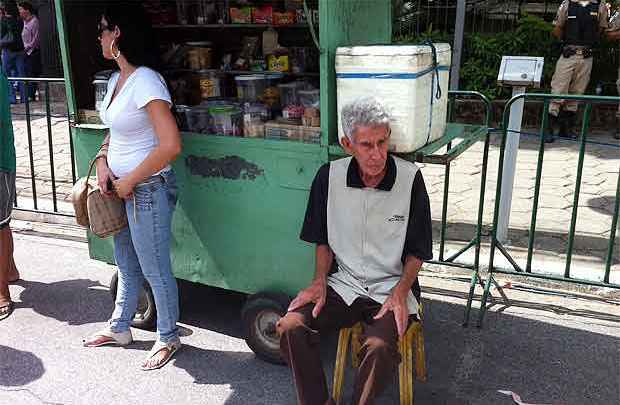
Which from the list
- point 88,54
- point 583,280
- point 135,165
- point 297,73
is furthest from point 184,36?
point 583,280

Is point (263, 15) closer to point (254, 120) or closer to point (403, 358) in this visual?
point (254, 120)

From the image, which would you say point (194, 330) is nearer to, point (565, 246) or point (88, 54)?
point (88, 54)

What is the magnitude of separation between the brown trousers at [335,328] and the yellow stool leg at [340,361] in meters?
0.06

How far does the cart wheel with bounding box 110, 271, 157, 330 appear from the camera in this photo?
332 cm

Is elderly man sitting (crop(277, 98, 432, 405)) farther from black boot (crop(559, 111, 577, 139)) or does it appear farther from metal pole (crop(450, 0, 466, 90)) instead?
metal pole (crop(450, 0, 466, 90))

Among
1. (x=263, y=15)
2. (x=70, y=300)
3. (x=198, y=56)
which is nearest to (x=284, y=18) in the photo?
(x=263, y=15)

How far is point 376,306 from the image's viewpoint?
249 cm

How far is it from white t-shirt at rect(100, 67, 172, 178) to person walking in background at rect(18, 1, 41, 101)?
29.6ft

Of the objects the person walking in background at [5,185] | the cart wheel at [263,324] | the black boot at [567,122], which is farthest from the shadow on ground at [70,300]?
the black boot at [567,122]

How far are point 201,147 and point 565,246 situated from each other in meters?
2.82

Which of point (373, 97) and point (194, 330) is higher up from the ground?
point (373, 97)

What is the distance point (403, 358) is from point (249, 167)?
3.76ft

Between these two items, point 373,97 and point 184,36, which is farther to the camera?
point 184,36

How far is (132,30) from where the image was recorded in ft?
8.88
